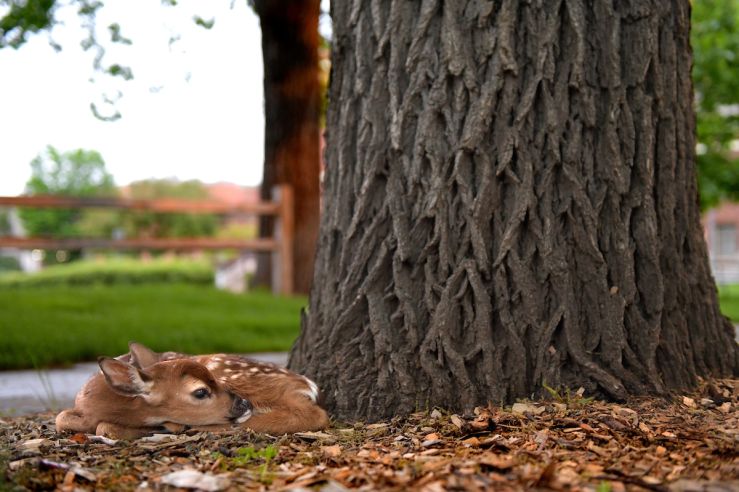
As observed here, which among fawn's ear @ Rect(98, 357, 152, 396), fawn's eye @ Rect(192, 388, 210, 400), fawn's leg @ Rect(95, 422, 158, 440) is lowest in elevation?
fawn's leg @ Rect(95, 422, 158, 440)

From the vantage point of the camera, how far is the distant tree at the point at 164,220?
39531 mm

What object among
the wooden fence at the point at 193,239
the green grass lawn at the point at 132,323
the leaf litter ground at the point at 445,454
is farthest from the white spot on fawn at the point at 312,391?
the wooden fence at the point at 193,239

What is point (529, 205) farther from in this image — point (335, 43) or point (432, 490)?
point (432, 490)

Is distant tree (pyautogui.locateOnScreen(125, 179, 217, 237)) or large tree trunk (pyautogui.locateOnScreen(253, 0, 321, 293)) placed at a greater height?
large tree trunk (pyautogui.locateOnScreen(253, 0, 321, 293))

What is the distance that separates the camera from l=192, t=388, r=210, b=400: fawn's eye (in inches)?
177

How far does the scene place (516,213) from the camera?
4719mm

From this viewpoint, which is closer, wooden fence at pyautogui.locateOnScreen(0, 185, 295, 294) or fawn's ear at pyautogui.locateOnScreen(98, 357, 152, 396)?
fawn's ear at pyautogui.locateOnScreen(98, 357, 152, 396)

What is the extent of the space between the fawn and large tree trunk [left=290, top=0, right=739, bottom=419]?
1.39 feet

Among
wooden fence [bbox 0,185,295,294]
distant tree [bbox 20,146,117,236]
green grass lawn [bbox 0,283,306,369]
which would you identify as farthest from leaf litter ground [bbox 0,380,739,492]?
distant tree [bbox 20,146,117,236]

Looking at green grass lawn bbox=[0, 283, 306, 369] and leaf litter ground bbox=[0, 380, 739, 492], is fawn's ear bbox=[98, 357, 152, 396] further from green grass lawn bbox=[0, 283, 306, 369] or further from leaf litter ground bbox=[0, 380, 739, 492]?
green grass lawn bbox=[0, 283, 306, 369]

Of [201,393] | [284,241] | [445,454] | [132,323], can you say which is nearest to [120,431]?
[201,393]

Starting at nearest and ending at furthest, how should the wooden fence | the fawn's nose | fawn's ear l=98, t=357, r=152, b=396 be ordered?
fawn's ear l=98, t=357, r=152, b=396 < the fawn's nose < the wooden fence

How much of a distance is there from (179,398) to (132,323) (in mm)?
6834

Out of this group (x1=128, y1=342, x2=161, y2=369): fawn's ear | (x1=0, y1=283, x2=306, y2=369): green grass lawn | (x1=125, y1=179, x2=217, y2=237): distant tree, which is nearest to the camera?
(x1=128, y1=342, x2=161, y2=369): fawn's ear
